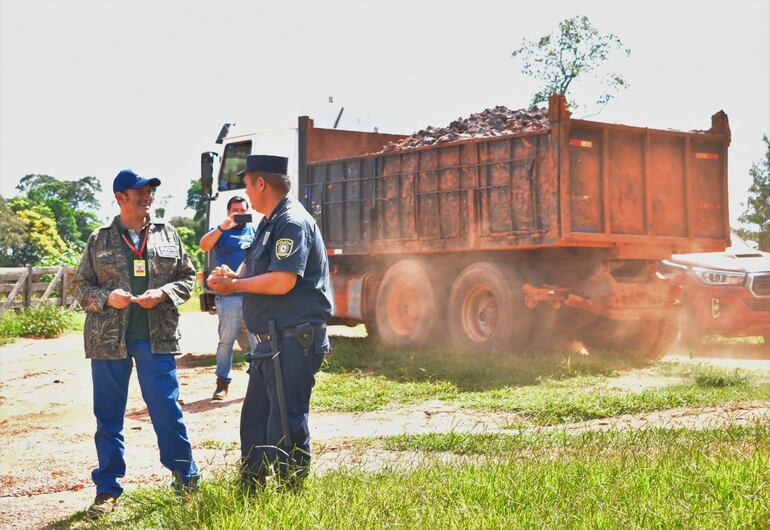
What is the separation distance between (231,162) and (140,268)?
394 inches

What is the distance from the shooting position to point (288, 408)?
16.5 feet

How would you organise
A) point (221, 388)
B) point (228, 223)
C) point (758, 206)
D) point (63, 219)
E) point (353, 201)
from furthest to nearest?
point (63, 219)
point (758, 206)
point (353, 201)
point (221, 388)
point (228, 223)

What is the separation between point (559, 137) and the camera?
458 inches

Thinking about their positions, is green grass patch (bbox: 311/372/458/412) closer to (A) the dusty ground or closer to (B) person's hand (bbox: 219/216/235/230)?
(A) the dusty ground


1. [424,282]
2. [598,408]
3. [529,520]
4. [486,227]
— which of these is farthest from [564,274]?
[529,520]

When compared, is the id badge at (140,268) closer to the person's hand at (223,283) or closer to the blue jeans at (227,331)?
the person's hand at (223,283)

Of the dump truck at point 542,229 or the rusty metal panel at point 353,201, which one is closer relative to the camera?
the dump truck at point 542,229

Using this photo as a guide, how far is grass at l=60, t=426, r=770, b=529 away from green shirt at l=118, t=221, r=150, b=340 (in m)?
0.92

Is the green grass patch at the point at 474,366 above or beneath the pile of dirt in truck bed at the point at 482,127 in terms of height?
beneath

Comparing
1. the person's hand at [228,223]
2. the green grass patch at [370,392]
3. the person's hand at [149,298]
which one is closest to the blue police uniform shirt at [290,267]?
the person's hand at [149,298]

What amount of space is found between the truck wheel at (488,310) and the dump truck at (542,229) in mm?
15

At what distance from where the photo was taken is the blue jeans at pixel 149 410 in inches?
224

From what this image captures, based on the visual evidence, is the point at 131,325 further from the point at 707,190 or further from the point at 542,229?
the point at 707,190

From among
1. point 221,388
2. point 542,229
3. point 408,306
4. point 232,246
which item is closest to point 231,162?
point 408,306
